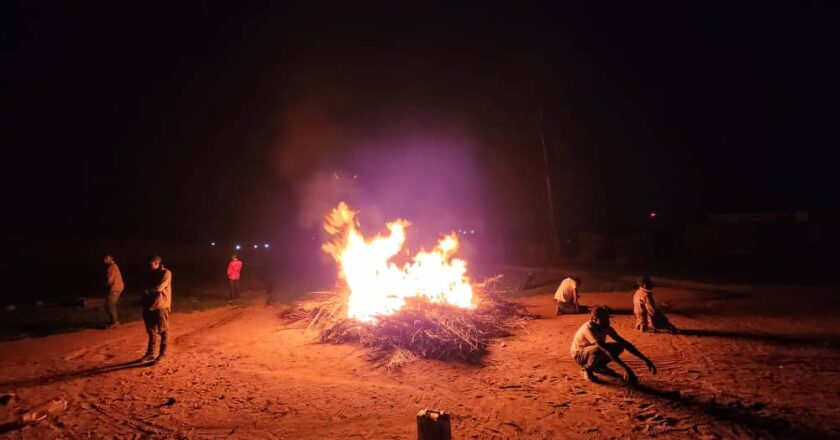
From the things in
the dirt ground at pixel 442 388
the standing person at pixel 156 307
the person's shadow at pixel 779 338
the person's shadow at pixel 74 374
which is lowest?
the person's shadow at pixel 779 338

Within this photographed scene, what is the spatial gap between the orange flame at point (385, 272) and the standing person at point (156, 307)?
150 inches

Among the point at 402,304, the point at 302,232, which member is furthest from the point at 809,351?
the point at 302,232

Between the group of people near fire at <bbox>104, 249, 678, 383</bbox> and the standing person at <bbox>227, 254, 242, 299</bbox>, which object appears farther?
the standing person at <bbox>227, 254, 242, 299</bbox>

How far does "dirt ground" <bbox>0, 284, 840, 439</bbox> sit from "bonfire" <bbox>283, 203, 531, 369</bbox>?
22.4 inches

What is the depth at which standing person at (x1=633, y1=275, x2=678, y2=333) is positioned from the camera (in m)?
10.0

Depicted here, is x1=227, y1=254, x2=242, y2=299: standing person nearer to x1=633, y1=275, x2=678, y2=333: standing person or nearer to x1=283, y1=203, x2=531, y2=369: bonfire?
x1=283, y1=203, x2=531, y2=369: bonfire

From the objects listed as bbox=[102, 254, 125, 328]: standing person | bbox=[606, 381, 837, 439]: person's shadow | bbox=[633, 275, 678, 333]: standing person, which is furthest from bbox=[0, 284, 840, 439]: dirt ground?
bbox=[102, 254, 125, 328]: standing person

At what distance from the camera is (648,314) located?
1009 cm

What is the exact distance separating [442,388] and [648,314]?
5.41m

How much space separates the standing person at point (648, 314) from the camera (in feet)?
32.8

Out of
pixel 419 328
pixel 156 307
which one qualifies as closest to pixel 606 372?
pixel 419 328

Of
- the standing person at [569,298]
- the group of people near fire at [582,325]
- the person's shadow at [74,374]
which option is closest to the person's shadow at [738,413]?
the group of people near fire at [582,325]

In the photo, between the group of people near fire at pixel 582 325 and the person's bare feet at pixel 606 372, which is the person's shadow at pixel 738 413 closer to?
the group of people near fire at pixel 582 325

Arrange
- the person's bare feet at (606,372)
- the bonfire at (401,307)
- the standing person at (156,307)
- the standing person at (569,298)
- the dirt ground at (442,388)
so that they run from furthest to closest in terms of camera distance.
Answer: the standing person at (569,298), the bonfire at (401,307), the standing person at (156,307), the person's bare feet at (606,372), the dirt ground at (442,388)
